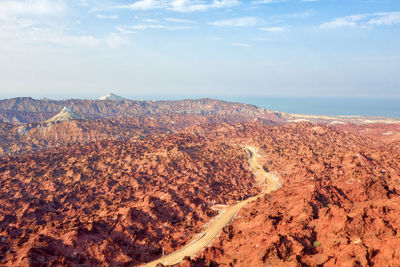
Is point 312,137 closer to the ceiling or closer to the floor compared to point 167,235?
closer to the ceiling

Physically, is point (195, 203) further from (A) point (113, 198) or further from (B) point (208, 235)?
(A) point (113, 198)

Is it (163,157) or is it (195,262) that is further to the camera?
(163,157)

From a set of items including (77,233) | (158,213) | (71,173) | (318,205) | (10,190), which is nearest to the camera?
(77,233)

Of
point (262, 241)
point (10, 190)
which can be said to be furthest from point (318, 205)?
point (10, 190)

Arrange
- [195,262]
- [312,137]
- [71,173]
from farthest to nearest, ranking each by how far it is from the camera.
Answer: [312,137], [71,173], [195,262]

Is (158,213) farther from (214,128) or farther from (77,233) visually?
(214,128)

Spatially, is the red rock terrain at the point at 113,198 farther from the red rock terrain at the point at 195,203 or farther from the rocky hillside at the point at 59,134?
the rocky hillside at the point at 59,134

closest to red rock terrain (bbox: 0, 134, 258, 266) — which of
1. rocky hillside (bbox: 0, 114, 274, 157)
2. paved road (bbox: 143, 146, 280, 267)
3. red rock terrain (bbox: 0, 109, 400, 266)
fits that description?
red rock terrain (bbox: 0, 109, 400, 266)

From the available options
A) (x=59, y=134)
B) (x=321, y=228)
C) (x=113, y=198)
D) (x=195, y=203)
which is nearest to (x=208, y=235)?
(x=195, y=203)

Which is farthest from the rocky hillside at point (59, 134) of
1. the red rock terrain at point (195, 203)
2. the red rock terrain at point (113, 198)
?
the red rock terrain at point (113, 198)
